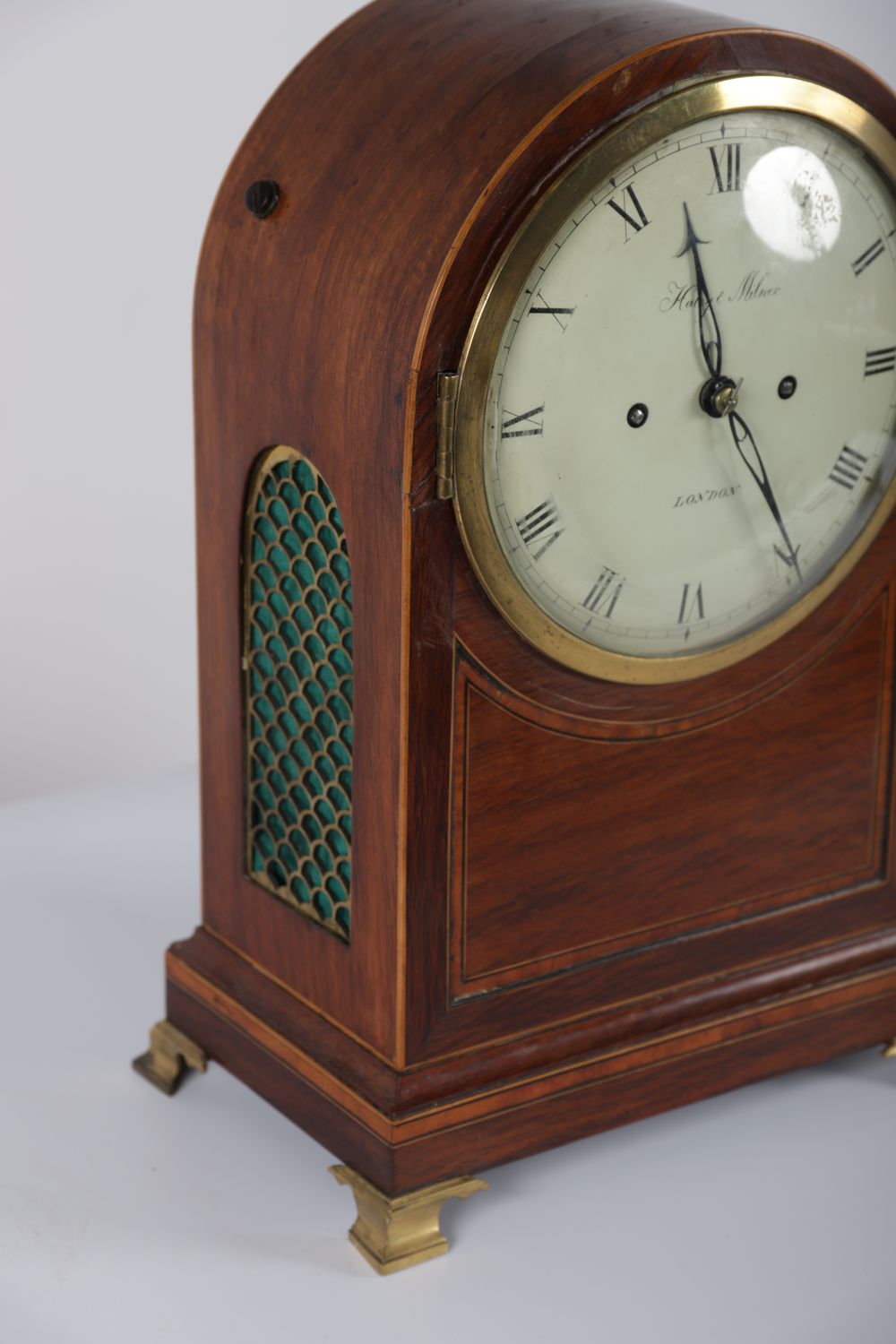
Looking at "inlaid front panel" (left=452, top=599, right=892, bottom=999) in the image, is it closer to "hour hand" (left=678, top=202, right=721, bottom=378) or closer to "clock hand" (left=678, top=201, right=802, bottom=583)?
"clock hand" (left=678, top=201, right=802, bottom=583)

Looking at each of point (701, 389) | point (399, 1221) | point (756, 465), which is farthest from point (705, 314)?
point (399, 1221)

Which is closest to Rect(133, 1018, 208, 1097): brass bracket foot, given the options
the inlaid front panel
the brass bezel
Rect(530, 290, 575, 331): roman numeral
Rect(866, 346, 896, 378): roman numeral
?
the inlaid front panel

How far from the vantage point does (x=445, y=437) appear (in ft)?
5.59

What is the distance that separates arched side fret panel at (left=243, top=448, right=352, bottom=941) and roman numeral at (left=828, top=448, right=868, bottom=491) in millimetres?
520

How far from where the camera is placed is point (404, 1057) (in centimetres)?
187

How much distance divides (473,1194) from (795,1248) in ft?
1.09

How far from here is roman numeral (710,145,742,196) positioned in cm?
177

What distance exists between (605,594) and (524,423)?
21cm

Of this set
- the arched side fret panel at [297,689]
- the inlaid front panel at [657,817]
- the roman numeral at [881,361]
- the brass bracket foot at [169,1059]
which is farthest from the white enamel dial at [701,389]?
the brass bracket foot at [169,1059]

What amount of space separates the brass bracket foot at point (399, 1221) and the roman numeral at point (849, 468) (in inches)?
31.3

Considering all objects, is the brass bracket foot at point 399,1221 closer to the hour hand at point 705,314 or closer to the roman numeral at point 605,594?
the roman numeral at point 605,594

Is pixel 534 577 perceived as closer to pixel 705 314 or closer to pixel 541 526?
pixel 541 526

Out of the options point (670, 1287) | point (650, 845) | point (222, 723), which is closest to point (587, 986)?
point (650, 845)

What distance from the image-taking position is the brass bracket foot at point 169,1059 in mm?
2174
